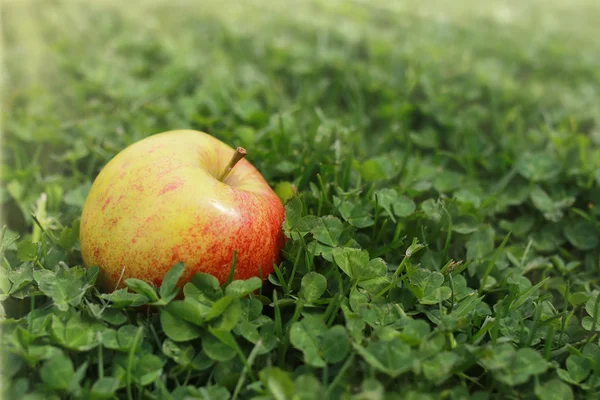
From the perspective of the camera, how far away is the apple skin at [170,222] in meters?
1.94

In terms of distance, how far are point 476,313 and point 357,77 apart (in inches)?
88.8

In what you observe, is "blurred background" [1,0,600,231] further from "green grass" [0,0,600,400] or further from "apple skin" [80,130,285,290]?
"apple skin" [80,130,285,290]

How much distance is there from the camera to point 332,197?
100 inches

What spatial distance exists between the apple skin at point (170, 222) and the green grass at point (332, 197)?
72mm

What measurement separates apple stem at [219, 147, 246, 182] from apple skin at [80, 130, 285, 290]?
0.08 meters

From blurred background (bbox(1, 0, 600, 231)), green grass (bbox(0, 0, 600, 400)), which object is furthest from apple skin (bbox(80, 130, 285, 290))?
blurred background (bbox(1, 0, 600, 231))

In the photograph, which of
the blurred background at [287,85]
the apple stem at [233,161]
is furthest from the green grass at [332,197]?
the apple stem at [233,161]

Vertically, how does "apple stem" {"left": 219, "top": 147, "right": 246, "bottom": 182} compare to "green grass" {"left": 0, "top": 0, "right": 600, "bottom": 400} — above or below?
above

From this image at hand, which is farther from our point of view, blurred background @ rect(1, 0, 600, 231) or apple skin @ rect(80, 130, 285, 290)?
blurred background @ rect(1, 0, 600, 231)

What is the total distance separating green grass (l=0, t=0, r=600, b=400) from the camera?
185cm

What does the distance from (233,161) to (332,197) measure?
0.55 m

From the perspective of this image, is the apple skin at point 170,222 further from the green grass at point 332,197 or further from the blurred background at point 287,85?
the blurred background at point 287,85

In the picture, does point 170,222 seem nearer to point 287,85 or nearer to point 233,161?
point 233,161

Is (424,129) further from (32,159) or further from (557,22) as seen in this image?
(557,22)
